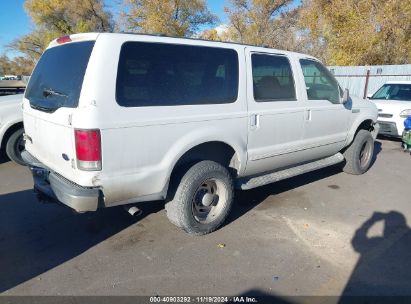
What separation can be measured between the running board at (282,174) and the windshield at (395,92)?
5.16m

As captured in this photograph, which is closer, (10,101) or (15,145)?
(10,101)

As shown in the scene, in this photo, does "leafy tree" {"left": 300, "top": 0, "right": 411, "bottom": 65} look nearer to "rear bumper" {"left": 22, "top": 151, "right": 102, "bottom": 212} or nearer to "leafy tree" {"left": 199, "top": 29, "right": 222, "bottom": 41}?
"leafy tree" {"left": 199, "top": 29, "right": 222, "bottom": 41}

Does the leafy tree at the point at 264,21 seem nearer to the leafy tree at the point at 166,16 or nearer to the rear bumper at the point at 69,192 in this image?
the leafy tree at the point at 166,16

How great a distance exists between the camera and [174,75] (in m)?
3.22

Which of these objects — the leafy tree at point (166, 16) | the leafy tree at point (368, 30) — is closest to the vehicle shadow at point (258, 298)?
the leafy tree at point (368, 30)

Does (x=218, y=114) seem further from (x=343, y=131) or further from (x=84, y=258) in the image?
(x=343, y=131)

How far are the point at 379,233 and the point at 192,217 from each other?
2.15 meters

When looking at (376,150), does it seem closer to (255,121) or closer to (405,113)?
(405,113)

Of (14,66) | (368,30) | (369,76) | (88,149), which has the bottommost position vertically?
(88,149)

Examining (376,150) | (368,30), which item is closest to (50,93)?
(376,150)

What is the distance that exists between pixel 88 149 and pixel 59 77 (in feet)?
3.14

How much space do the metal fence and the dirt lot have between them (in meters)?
11.0

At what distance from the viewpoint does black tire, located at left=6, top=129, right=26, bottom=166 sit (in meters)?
5.89

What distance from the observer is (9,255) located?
326cm
